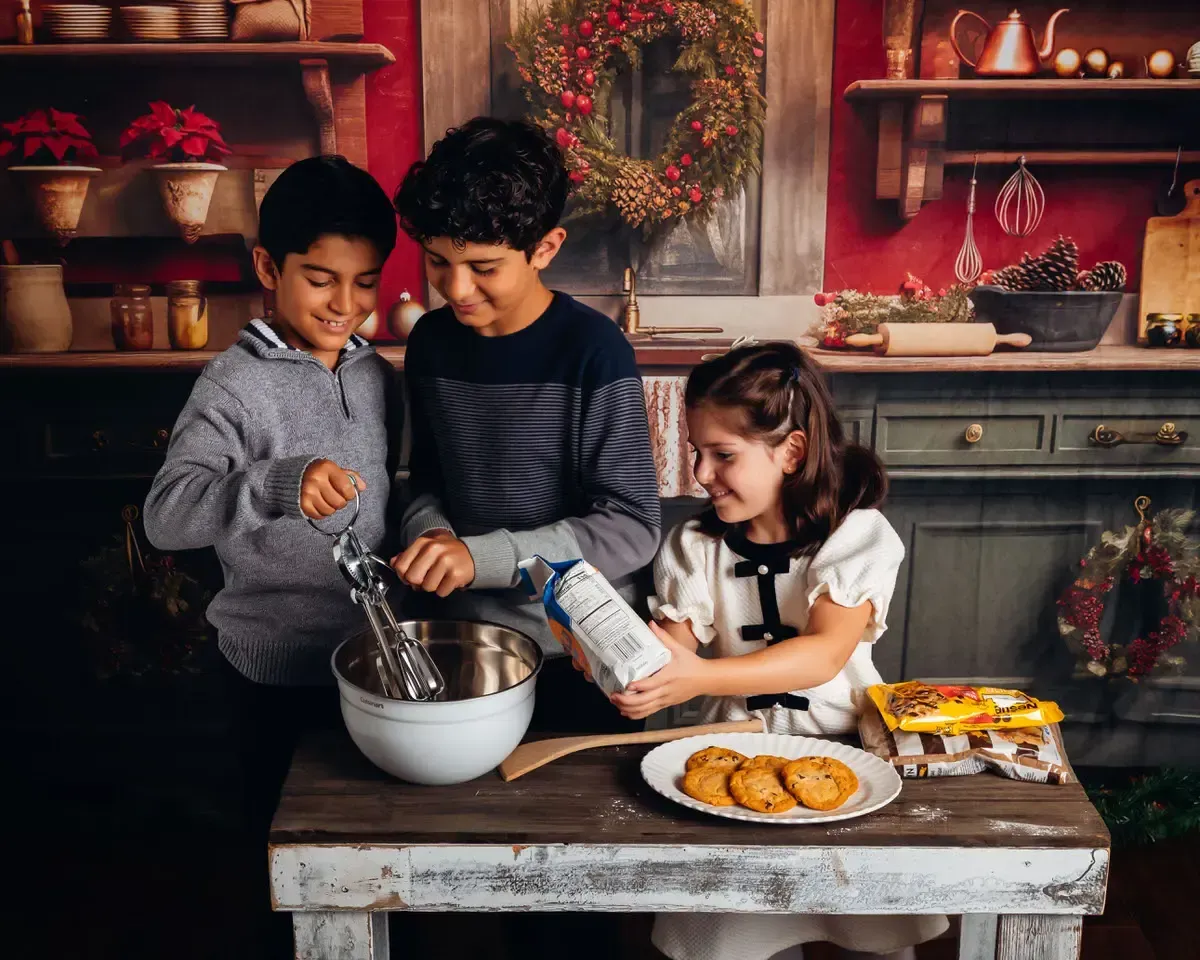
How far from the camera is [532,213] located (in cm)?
127

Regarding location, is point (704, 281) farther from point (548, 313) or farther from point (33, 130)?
point (33, 130)

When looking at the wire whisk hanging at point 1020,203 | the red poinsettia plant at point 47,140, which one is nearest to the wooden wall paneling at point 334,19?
the red poinsettia plant at point 47,140

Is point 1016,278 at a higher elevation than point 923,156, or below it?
below

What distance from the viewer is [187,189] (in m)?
2.07

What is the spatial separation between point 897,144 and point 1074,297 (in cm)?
45

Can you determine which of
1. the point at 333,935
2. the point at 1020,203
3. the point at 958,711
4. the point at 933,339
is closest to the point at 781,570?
the point at 958,711

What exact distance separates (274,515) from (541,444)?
0.33m

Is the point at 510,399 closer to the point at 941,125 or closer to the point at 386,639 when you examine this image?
the point at 386,639

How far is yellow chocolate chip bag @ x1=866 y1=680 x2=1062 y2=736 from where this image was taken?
43.2 inches

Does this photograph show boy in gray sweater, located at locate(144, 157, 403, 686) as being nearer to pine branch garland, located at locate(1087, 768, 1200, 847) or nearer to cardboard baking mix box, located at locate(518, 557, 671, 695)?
cardboard baking mix box, located at locate(518, 557, 671, 695)

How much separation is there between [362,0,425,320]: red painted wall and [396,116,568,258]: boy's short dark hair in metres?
0.83

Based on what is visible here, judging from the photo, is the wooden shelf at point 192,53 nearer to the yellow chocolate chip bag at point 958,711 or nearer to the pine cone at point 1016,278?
the pine cone at point 1016,278

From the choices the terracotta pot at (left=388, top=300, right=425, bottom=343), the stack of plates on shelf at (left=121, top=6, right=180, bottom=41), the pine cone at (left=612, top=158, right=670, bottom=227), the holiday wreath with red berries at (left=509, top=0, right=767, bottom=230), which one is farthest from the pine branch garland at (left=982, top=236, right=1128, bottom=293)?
the stack of plates on shelf at (left=121, top=6, right=180, bottom=41)

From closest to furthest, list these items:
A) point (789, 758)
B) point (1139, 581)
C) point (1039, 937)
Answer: point (1039, 937) → point (789, 758) → point (1139, 581)
